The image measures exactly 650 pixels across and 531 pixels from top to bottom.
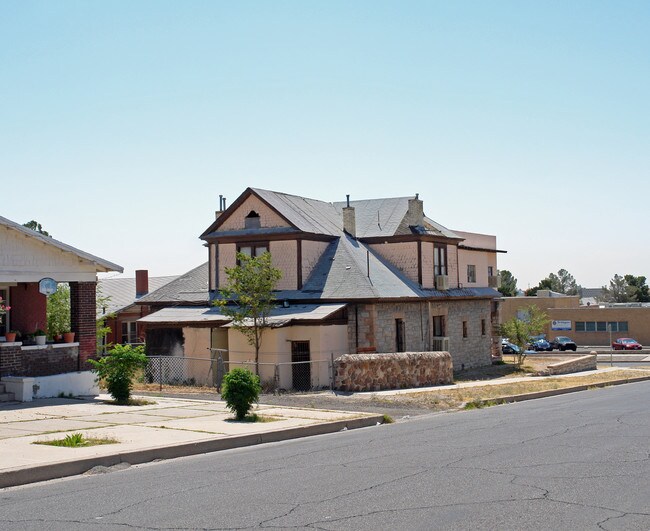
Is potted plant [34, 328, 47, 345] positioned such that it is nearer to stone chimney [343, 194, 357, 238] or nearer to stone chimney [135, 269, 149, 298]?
stone chimney [343, 194, 357, 238]

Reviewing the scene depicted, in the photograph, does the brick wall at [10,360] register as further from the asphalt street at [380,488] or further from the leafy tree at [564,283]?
the leafy tree at [564,283]

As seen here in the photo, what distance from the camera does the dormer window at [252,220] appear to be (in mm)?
37938

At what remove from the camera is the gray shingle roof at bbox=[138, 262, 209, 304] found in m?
39.4

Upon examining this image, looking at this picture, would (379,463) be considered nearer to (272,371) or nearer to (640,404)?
(640,404)

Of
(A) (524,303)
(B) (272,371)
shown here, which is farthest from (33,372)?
(A) (524,303)

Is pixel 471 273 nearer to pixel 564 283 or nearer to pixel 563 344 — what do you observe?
pixel 563 344

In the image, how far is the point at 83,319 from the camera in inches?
986

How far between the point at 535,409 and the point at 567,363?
837 inches

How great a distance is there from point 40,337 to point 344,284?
49.2 feet

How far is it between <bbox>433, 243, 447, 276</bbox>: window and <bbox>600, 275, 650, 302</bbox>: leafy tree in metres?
97.5

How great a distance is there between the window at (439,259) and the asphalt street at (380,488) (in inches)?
965

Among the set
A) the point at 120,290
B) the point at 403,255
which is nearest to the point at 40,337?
the point at 403,255

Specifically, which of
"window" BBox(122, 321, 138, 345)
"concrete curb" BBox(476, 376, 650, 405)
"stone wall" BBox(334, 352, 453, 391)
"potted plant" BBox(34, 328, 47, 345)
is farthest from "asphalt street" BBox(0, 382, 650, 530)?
"window" BBox(122, 321, 138, 345)

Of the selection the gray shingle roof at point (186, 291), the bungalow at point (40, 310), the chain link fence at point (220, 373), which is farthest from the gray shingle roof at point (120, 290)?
the bungalow at point (40, 310)
